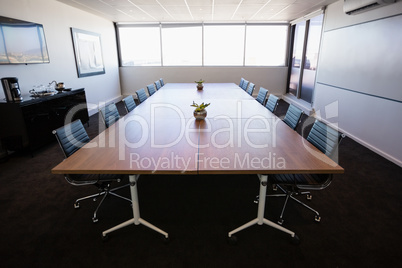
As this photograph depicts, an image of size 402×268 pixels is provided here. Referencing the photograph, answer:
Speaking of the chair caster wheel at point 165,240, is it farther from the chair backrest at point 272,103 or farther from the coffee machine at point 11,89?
the coffee machine at point 11,89

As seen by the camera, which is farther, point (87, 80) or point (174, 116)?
point (87, 80)

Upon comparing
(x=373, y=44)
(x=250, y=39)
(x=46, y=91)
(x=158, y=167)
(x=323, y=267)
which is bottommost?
(x=323, y=267)

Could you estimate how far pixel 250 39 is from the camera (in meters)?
8.14

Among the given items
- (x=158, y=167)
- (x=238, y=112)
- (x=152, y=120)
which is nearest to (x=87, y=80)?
(x=152, y=120)

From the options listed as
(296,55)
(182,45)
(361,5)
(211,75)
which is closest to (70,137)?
(361,5)

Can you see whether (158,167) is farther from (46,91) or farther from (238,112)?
(46,91)

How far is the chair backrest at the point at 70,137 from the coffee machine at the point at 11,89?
1898 mm

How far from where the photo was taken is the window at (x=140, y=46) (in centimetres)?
807

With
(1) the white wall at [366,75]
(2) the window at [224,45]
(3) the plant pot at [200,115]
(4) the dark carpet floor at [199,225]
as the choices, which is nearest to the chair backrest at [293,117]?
(4) the dark carpet floor at [199,225]

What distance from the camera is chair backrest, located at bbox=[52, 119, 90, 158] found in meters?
2.03

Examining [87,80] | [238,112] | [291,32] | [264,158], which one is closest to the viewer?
[264,158]

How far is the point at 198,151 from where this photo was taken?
198 cm

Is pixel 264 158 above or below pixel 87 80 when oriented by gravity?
below

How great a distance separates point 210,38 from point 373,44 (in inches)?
208
